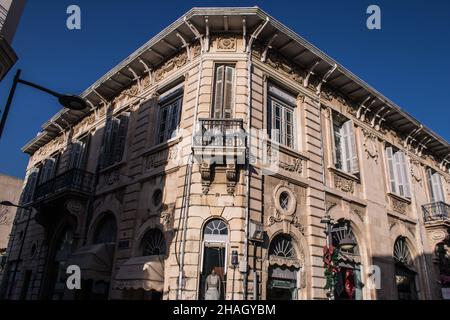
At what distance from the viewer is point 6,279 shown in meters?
19.2

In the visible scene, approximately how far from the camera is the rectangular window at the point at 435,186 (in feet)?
65.4

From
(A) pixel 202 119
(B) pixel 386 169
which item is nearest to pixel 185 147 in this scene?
(A) pixel 202 119

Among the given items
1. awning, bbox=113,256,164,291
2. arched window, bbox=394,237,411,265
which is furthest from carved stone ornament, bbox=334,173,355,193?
awning, bbox=113,256,164,291

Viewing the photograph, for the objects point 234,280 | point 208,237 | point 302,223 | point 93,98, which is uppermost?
point 93,98

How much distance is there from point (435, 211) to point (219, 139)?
44.1 feet

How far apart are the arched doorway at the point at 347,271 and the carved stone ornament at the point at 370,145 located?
4108 mm

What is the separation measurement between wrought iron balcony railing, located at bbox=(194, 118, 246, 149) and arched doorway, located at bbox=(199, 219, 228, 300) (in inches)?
88.8

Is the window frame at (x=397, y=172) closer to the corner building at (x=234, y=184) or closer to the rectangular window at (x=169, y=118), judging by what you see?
the corner building at (x=234, y=184)

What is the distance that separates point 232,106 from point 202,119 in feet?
4.71

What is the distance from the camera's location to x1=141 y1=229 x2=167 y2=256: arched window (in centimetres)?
1080

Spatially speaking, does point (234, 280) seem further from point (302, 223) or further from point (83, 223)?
point (83, 223)

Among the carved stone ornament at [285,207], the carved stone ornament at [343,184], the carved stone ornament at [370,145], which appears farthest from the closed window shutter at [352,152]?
the carved stone ornament at [285,207]

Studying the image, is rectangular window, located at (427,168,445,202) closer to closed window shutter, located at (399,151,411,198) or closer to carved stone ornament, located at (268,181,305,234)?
closed window shutter, located at (399,151,411,198)
